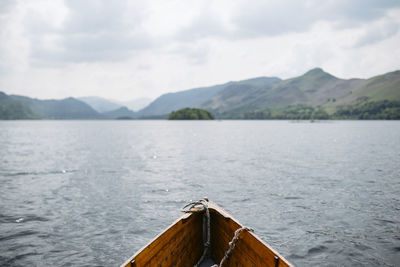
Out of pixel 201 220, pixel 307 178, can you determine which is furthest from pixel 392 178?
pixel 201 220

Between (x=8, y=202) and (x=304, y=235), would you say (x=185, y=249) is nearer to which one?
(x=304, y=235)

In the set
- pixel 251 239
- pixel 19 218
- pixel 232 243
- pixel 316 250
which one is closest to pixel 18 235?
pixel 19 218

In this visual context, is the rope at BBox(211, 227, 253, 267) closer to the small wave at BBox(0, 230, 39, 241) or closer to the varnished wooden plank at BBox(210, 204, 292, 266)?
the varnished wooden plank at BBox(210, 204, 292, 266)

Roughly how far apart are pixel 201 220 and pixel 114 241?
592 centimetres

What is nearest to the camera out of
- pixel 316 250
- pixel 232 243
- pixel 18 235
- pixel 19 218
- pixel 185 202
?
pixel 232 243

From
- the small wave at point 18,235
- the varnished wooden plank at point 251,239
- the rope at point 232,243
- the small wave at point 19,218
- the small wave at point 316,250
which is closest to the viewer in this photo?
the varnished wooden plank at point 251,239

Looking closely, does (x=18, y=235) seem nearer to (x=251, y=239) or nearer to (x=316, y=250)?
(x=251, y=239)

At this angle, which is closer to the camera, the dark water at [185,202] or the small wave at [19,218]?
the dark water at [185,202]

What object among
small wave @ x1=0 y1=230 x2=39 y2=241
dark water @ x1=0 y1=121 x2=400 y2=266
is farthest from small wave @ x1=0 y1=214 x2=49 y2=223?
small wave @ x1=0 y1=230 x2=39 y2=241

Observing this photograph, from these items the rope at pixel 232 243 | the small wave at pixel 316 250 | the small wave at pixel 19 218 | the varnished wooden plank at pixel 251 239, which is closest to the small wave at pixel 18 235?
the small wave at pixel 19 218

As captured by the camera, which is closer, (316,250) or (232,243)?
(232,243)

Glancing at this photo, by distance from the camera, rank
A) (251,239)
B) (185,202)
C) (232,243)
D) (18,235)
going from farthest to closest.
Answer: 1. (185,202)
2. (18,235)
3. (232,243)
4. (251,239)

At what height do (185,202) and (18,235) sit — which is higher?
(18,235)

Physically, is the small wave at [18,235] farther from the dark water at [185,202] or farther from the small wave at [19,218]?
the small wave at [19,218]
